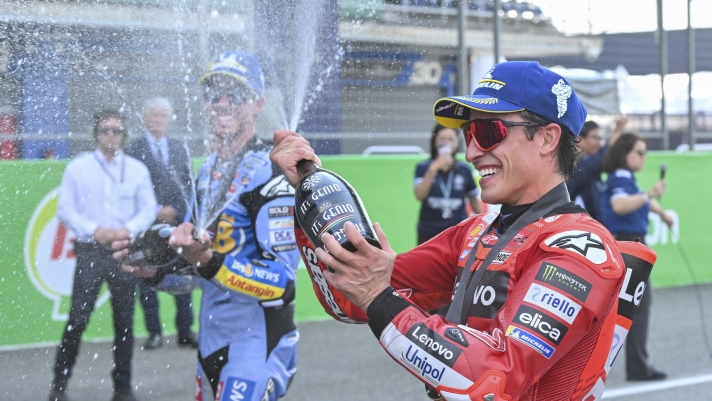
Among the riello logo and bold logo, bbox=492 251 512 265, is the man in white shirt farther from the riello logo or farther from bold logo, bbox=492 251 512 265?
bold logo, bbox=492 251 512 265

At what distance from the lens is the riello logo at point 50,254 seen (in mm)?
6211

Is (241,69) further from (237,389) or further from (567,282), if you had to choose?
(567,282)

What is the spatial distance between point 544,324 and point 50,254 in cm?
566

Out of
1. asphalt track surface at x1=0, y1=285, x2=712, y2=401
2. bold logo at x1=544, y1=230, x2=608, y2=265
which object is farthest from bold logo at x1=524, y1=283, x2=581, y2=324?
asphalt track surface at x1=0, y1=285, x2=712, y2=401

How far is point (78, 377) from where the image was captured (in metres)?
6.04

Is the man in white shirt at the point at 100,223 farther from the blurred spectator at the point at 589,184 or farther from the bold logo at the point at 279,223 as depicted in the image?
the blurred spectator at the point at 589,184

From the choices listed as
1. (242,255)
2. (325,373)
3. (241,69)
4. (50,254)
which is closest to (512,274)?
(242,255)

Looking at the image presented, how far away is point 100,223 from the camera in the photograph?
5.57 meters

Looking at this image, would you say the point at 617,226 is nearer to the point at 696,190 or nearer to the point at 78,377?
the point at 78,377

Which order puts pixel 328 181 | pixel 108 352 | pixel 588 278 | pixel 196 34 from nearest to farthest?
pixel 588 278
pixel 328 181
pixel 196 34
pixel 108 352

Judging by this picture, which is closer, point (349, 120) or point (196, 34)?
point (196, 34)

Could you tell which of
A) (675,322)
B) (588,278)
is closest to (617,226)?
(675,322)

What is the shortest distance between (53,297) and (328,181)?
481 centimetres

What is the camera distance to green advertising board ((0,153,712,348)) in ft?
13.9
